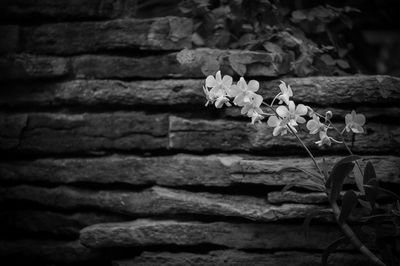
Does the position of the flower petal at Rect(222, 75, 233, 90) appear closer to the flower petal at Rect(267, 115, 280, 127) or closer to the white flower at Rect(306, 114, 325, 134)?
the flower petal at Rect(267, 115, 280, 127)

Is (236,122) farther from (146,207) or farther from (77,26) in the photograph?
(77,26)

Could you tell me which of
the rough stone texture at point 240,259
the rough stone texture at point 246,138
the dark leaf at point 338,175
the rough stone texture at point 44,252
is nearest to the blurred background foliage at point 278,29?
the rough stone texture at point 246,138

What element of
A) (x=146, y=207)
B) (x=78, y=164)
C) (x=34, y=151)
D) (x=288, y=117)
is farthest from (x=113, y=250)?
(x=288, y=117)

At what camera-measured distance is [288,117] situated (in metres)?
1.09

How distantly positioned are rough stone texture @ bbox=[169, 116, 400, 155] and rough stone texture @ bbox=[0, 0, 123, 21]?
1.72 feet

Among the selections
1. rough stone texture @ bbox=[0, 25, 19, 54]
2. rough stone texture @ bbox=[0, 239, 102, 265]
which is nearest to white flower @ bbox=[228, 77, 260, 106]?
rough stone texture @ bbox=[0, 239, 102, 265]

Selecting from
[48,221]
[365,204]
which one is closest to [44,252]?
[48,221]

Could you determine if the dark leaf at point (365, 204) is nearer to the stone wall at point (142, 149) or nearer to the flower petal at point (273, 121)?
the stone wall at point (142, 149)

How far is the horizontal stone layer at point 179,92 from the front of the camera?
1272 mm

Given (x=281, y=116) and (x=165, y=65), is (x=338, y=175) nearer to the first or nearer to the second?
(x=281, y=116)

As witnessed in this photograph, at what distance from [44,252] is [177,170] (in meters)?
0.65

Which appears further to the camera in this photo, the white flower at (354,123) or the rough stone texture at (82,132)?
the rough stone texture at (82,132)

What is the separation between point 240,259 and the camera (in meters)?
1.29

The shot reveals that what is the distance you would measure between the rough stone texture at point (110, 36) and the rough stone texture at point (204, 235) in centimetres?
67
